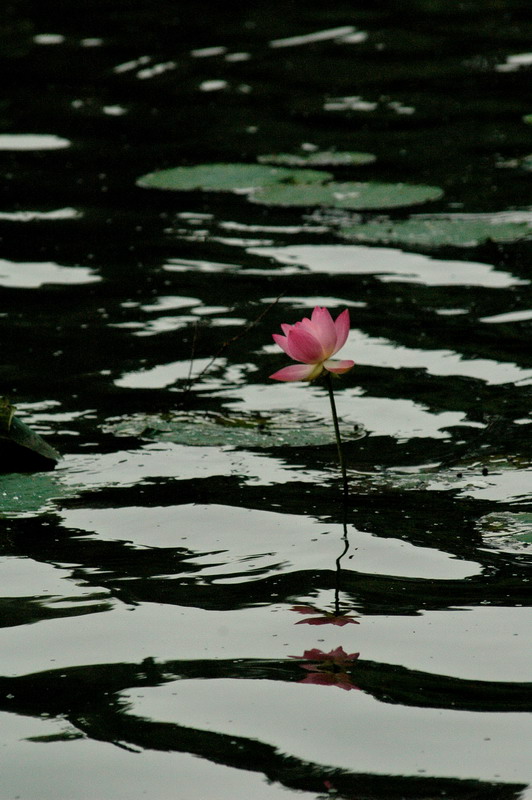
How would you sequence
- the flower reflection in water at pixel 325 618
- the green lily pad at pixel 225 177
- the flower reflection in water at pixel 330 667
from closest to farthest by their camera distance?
1. the flower reflection in water at pixel 330 667
2. the flower reflection in water at pixel 325 618
3. the green lily pad at pixel 225 177

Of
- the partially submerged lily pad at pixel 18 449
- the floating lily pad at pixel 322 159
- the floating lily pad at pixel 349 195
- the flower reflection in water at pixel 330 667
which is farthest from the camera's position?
the floating lily pad at pixel 322 159

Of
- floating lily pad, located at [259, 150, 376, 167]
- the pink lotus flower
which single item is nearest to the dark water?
floating lily pad, located at [259, 150, 376, 167]

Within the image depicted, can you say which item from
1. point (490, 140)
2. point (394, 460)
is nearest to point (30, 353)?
point (394, 460)

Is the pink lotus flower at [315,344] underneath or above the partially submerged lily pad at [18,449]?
above

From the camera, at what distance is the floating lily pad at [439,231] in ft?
16.9

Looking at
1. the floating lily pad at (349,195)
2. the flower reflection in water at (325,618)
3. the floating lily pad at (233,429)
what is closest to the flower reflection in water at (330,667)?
the flower reflection in water at (325,618)

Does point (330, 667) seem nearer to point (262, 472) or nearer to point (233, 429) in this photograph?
point (262, 472)

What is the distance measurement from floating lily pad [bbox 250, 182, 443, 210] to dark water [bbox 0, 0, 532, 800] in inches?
3.1

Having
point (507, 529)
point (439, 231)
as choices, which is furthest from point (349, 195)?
point (507, 529)

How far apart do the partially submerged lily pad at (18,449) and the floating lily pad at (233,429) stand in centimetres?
31

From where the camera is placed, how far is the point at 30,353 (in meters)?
4.19

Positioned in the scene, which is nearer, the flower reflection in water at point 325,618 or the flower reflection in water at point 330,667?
the flower reflection in water at point 330,667

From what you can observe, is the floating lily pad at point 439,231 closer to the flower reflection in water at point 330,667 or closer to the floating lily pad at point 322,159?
the floating lily pad at point 322,159

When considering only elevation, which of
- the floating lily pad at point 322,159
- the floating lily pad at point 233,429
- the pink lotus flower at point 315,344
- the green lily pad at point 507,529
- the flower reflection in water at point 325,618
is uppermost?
the pink lotus flower at point 315,344
